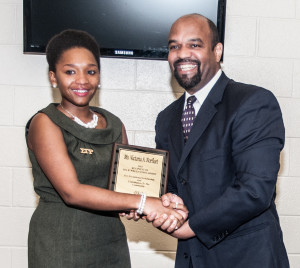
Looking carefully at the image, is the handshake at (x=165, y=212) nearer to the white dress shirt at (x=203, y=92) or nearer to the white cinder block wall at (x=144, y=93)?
the white dress shirt at (x=203, y=92)

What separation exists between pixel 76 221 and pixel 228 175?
0.63 m

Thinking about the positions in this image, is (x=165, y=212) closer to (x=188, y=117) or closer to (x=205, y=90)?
(x=188, y=117)

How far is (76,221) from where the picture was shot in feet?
5.35

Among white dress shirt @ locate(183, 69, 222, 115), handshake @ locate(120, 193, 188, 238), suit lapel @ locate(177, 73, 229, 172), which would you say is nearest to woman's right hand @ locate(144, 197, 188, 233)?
handshake @ locate(120, 193, 188, 238)

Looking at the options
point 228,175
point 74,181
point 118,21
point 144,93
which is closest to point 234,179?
point 228,175

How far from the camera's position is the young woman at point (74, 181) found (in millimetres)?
1591

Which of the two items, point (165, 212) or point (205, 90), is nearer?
point (165, 212)

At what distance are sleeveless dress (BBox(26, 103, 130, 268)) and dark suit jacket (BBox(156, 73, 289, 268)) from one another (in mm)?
325

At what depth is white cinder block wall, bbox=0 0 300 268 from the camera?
7.97ft

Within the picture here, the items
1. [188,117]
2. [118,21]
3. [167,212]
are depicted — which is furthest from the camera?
[118,21]

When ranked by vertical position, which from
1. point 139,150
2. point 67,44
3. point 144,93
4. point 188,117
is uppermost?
point 67,44

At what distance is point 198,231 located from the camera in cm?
157

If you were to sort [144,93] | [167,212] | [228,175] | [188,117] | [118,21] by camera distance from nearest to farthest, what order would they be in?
[228,175], [167,212], [188,117], [118,21], [144,93]

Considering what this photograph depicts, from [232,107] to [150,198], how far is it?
502mm
